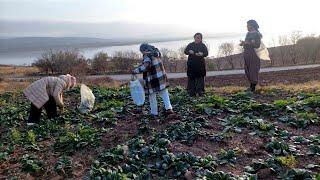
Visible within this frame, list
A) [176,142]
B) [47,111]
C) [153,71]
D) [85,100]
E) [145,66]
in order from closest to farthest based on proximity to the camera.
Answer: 1. [176,142]
2. [145,66]
3. [153,71]
4. [47,111]
5. [85,100]

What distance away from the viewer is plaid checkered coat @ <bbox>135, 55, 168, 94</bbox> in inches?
357

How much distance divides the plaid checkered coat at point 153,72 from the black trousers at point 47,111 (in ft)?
7.27

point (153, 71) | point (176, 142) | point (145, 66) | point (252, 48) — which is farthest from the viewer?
point (252, 48)

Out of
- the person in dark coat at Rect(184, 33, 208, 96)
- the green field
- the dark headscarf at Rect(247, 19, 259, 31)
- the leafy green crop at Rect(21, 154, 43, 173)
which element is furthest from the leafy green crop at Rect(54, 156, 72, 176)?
the dark headscarf at Rect(247, 19, 259, 31)

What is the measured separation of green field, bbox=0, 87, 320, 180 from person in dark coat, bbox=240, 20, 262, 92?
1209 mm

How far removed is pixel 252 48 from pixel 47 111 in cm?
562

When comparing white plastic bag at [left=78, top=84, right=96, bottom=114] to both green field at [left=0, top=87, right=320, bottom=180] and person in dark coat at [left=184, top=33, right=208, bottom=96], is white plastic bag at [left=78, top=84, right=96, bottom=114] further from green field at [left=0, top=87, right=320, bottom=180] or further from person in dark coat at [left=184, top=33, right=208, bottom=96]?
person in dark coat at [left=184, top=33, right=208, bottom=96]

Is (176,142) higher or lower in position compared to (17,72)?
higher

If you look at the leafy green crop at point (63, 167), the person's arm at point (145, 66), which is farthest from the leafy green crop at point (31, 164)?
the person's arm at point (145, 66)

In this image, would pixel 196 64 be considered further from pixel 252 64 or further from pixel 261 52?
Result: pixel 261 52

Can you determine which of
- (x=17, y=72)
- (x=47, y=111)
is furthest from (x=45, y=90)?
(x=17, y=72)

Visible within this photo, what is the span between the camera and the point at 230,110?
977 centimetres

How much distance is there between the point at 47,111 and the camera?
1009 centimetres

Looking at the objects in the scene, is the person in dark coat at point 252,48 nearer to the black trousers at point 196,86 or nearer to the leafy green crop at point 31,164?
the black trousers at point 196,86
